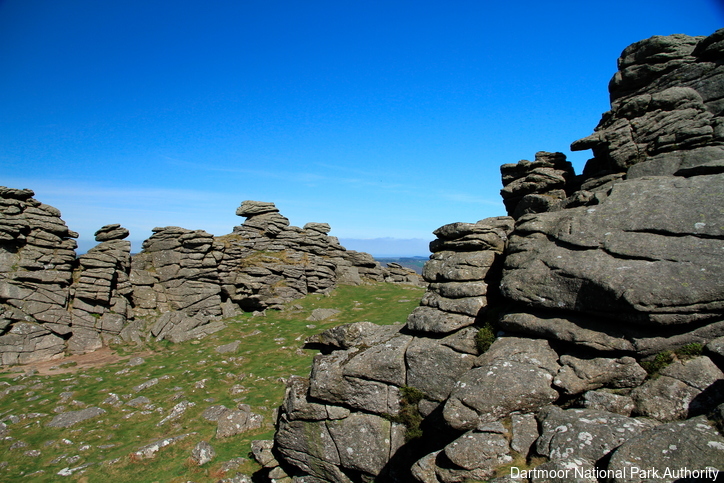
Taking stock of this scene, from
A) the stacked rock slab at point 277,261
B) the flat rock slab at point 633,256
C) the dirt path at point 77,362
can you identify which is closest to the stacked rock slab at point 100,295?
the dirt path at point 77,362

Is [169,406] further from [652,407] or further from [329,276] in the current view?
[329,276]

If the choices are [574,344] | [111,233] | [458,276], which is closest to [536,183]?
[458,276]

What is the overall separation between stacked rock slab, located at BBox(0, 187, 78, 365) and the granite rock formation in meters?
0.08

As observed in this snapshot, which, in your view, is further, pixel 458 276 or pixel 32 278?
pixel 32 278

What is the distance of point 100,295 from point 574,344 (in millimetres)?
42502

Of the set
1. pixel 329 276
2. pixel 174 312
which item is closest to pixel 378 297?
pixel 329 276

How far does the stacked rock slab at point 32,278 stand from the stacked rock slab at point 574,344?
30184 mm

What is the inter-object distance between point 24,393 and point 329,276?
33.0 meters

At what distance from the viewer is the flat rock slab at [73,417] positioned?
23.8 m

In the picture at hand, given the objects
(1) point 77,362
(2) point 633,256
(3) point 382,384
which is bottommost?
(1) point 77,362

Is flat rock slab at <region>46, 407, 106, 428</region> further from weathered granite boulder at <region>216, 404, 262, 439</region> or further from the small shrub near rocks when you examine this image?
the small shrub near rocks

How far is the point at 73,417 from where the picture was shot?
24.4 metres

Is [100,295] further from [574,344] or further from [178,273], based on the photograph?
[574,344]

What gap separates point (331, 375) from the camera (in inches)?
694
